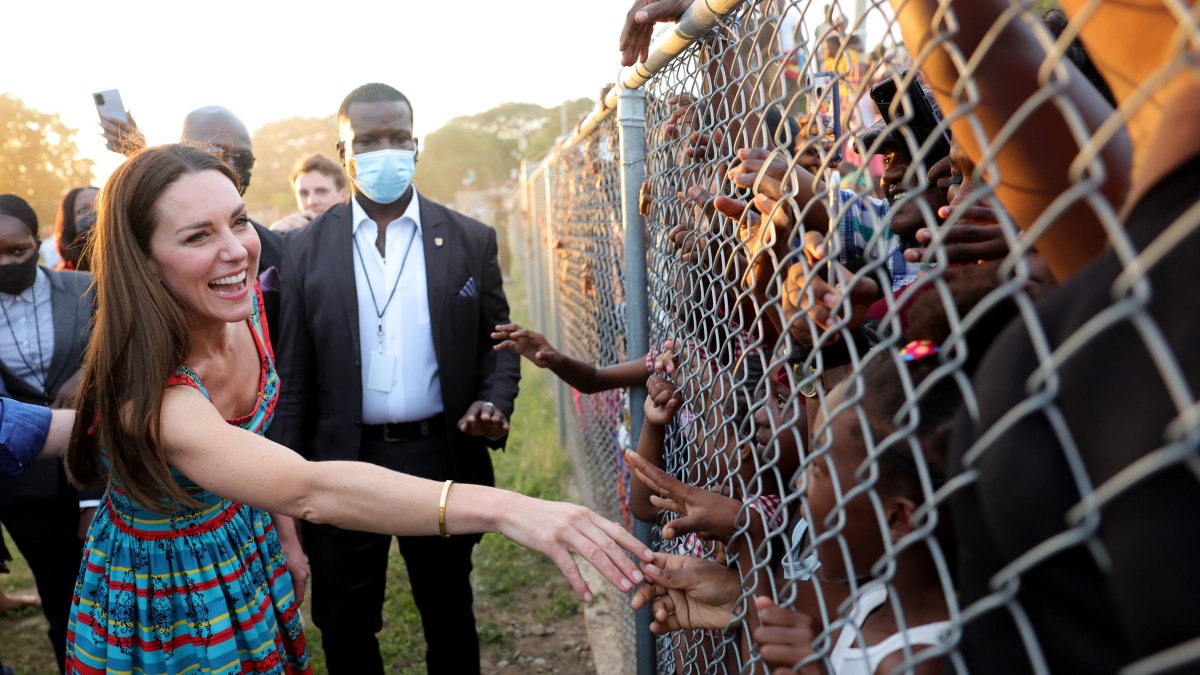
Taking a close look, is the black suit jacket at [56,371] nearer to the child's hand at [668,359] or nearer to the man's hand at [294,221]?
the man's hand at [294,221]

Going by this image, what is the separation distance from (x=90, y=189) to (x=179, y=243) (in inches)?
122

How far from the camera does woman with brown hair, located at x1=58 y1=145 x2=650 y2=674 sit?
200 centimetres

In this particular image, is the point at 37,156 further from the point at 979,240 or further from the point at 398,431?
the point at 979,240

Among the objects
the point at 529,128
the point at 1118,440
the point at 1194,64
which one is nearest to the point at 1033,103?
the point at 1194,64

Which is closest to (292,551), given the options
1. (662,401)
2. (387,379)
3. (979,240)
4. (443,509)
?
(387,379)

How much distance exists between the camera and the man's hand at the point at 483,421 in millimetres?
3240

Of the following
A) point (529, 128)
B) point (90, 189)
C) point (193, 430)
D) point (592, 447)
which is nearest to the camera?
point (193, 430)

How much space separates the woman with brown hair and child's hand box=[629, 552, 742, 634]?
0.41m

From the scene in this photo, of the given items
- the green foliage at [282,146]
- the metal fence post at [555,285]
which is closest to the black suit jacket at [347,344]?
the metal fence post at [555,285]

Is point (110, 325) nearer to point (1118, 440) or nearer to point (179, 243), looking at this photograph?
point (179, 243)

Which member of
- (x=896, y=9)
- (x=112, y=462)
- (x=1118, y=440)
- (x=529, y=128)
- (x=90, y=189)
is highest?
(x=529, y=128)

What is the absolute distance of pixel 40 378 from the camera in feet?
12.3

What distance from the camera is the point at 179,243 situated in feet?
7.64

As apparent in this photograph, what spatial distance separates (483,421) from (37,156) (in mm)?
22258
